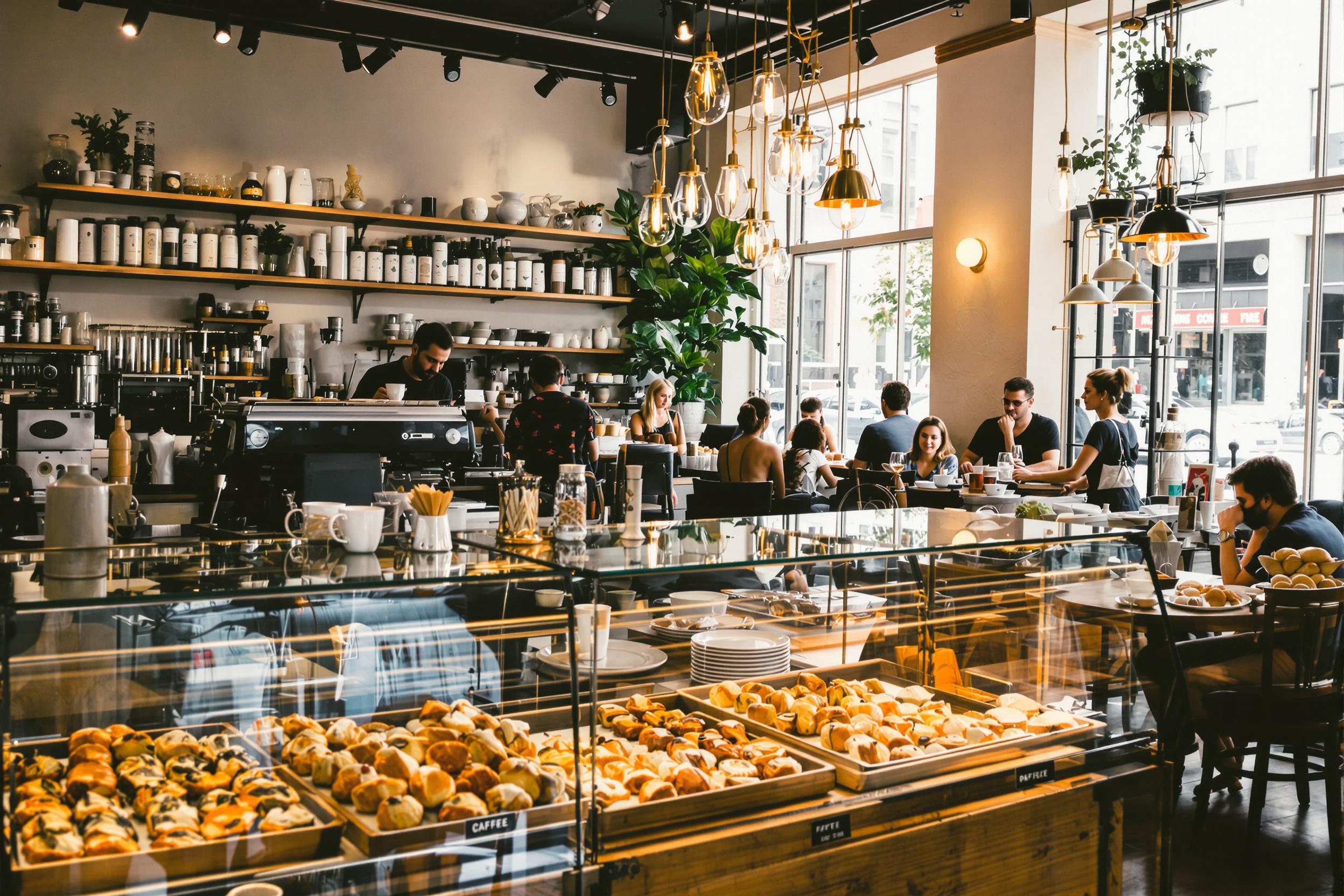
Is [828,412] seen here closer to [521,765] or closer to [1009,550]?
[1009,550]

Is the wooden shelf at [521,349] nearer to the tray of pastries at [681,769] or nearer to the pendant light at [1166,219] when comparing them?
the pendant light at [1166,219]

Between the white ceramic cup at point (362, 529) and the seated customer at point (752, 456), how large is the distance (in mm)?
4066

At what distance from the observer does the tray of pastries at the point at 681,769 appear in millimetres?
1792

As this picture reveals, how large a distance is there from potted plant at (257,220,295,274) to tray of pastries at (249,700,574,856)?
260 inches

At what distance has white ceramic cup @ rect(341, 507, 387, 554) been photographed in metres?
2.00

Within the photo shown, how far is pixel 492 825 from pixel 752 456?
14.8 feet

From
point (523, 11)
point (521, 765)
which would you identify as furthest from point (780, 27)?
point (521, 765)

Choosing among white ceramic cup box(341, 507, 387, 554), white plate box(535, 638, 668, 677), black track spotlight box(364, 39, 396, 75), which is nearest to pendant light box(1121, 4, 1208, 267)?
white plate box(535, 638, 668, 677)

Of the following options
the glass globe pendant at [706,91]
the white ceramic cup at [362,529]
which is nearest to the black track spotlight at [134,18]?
the glass globe pendant at [706,91]

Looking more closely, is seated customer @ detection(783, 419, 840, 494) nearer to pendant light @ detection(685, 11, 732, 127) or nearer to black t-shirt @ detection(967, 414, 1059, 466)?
black t-shirt @ detection(967, 414, 1059, 466)

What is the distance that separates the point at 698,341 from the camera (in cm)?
961

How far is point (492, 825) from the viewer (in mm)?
1684

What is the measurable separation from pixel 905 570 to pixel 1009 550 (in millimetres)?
230

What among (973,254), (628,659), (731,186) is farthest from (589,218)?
(628,659)
